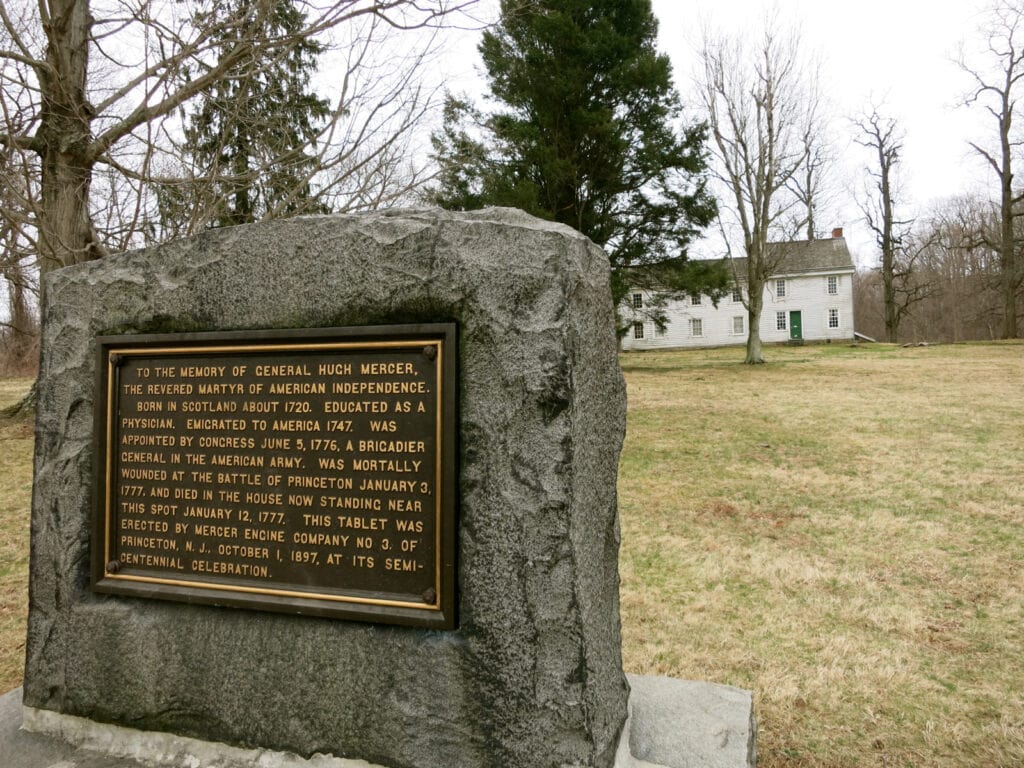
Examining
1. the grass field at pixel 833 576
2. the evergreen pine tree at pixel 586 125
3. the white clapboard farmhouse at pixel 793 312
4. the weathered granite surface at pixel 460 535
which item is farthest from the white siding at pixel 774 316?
the weathered granite surface at pixel 460 535

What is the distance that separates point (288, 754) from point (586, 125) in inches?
663

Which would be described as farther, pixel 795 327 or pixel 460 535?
pixel 795 327

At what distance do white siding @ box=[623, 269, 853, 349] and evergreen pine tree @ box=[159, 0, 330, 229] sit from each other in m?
32.9

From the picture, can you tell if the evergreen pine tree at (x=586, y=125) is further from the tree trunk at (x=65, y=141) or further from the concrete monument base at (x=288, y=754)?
the concrete monument base at (x=288, y=754)

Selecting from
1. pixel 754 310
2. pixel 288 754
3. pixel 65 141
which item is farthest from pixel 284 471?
pixel 754 310

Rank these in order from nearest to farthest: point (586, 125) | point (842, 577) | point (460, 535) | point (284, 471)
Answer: point (460, 535), point (284, 471), point (842, 577), point (586, 125)

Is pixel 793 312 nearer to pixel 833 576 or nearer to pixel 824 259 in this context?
pixel 824 259

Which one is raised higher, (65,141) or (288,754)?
(65,141)

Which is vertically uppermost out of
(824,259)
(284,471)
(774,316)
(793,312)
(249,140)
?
(824,259)

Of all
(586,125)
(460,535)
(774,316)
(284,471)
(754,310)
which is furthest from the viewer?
(774,316)

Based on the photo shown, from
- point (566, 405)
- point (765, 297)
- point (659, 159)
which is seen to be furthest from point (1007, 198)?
point (566, 405)

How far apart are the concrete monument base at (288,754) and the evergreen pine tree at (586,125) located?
1458cm

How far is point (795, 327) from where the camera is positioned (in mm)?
40594

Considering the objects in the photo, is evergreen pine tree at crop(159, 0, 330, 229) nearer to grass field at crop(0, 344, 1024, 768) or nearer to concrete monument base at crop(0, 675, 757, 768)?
grass field at crop(0, 344, 1024, 768)
